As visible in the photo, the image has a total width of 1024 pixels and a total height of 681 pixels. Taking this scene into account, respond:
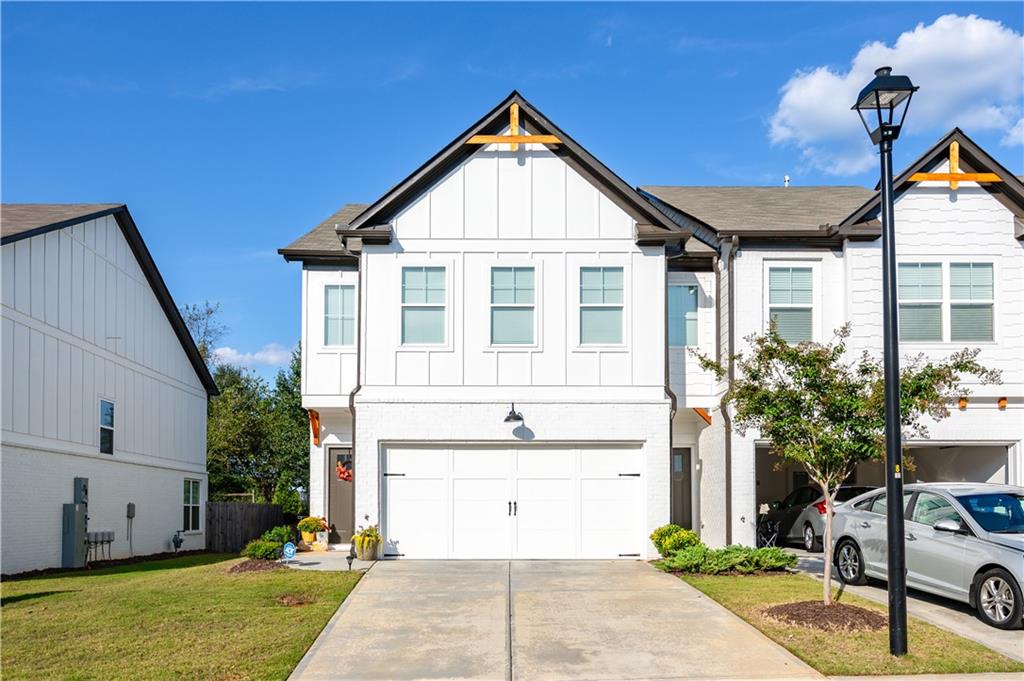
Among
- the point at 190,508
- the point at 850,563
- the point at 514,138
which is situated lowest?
the point at 190,508

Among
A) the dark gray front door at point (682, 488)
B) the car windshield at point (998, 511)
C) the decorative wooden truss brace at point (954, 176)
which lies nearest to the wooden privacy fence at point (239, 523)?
the dark gray front door at point (682, 488)

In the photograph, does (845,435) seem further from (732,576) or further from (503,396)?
(503,396)

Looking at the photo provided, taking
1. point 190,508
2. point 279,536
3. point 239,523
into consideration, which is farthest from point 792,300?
point 190,508

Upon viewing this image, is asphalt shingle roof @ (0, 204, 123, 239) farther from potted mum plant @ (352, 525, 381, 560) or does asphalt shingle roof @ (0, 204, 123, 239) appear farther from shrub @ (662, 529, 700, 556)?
shrub @ (662, 529, 700, 556)

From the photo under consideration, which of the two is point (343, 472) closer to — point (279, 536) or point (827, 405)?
point (279, 536)

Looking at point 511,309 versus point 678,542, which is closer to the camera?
point 678,542

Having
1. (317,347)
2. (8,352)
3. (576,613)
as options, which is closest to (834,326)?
(576,613)

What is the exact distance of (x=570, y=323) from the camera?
19281 millimetres

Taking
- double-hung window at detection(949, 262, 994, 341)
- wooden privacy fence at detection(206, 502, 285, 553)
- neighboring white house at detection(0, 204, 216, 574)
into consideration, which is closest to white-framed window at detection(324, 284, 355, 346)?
neighboring white house at detection(0, 204, 216, 574)

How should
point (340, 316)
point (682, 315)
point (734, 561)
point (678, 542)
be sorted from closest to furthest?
point (734, 561) < point (678, 542) < point (682, 315) < point (340, 316)

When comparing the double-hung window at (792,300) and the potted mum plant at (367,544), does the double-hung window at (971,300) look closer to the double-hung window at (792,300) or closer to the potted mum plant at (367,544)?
the double-hung window at (792,300)

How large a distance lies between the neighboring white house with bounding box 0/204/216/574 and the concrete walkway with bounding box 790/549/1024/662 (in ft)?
48.1

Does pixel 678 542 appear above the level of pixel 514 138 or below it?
below

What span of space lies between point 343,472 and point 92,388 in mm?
6021
